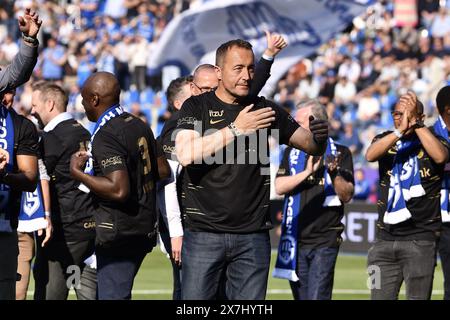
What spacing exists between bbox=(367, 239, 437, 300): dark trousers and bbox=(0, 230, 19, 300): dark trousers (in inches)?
150

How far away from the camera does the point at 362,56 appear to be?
3028 cm

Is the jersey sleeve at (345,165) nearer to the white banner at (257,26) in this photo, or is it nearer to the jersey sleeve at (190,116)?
the jersey sleeve at (190,116)

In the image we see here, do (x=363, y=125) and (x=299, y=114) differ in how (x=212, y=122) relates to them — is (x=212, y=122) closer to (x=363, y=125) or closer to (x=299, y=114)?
(x=299, y=114)

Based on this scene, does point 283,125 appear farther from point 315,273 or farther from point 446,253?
point 446,253

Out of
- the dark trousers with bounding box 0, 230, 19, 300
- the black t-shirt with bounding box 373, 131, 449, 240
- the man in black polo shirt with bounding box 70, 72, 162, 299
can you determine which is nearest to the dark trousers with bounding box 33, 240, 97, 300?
the man in black polo shirt with bounding box 70, 72, 162, 299

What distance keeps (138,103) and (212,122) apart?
21546mm

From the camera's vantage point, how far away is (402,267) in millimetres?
10297

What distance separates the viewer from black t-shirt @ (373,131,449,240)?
10242mm

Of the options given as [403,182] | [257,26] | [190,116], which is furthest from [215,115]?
[257,26]

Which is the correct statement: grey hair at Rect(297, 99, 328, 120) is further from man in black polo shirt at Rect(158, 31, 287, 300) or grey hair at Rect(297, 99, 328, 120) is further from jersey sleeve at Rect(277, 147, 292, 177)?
man in black polo shirt at Rect(158, 31, 287, 300)

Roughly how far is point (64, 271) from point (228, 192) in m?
3.42
